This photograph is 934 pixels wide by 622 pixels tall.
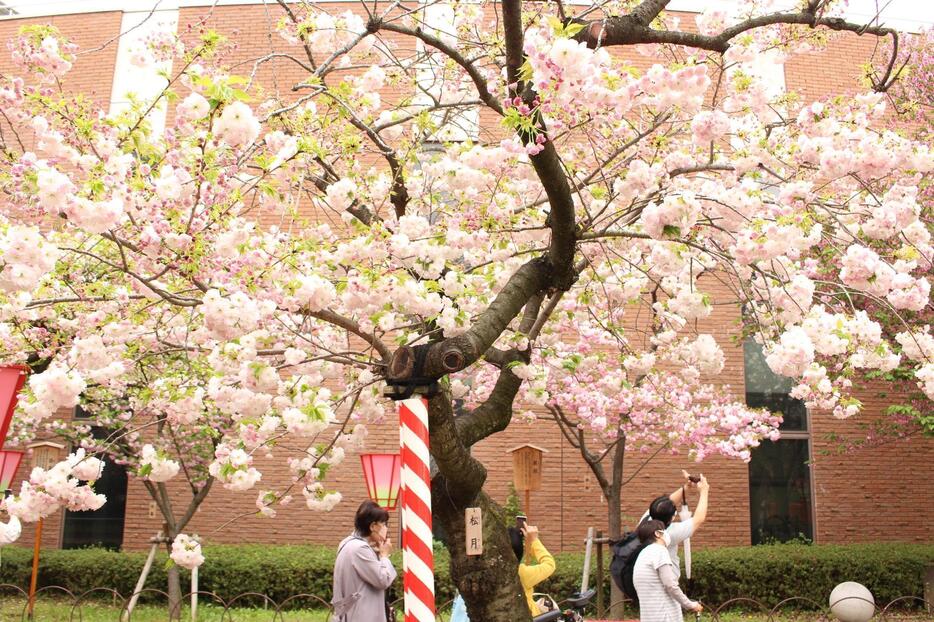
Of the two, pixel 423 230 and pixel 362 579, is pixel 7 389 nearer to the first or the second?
pixel 362 579

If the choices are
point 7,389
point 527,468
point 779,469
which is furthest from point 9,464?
point 779,469

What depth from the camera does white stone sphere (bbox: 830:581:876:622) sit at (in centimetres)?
947

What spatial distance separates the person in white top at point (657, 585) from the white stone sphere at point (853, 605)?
489 centimetres

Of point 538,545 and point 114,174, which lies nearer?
point 114,174

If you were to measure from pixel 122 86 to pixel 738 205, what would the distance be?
1272 centimetres

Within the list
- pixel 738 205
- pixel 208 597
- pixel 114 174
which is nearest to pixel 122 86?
pixel 208 597

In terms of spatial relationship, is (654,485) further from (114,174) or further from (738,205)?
(114,174)

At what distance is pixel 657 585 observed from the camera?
5496 millimetres

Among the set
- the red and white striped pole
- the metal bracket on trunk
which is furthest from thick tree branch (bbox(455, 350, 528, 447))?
the red and white striped pole

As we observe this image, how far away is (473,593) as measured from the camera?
607 centimetres

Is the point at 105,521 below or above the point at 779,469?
below

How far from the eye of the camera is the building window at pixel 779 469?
1327 cm

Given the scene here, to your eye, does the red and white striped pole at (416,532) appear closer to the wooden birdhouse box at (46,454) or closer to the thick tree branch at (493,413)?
the thick tree branch at (493,413)

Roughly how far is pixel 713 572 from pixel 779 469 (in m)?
2.60
